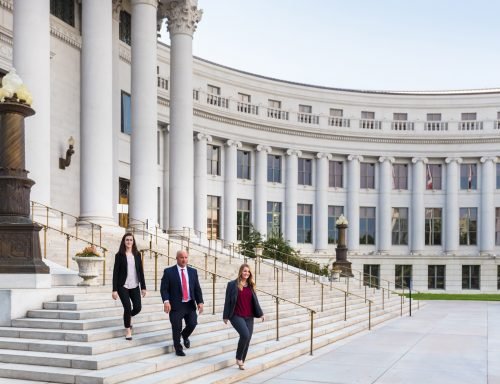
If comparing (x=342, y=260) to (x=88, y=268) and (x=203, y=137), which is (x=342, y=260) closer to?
(x=203, y=137)

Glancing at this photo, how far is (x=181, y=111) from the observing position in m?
33.0

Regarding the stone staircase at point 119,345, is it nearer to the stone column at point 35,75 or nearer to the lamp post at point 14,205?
the lamp post at point 14,205

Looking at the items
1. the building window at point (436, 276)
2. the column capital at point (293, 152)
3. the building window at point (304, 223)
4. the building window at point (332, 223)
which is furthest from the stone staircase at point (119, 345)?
the building window at point (436, 276)

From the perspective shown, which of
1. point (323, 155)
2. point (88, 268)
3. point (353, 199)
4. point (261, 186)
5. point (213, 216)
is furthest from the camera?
point (353, 199)

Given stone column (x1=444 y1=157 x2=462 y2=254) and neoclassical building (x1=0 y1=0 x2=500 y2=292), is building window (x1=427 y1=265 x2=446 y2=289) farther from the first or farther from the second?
stone column (x1=444 y1=157 x2=462 y2=254)

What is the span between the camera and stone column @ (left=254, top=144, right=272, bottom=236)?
171 ft

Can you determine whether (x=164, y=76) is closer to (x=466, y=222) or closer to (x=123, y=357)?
(x=466, y=222)

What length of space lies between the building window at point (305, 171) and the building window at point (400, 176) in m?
7.98

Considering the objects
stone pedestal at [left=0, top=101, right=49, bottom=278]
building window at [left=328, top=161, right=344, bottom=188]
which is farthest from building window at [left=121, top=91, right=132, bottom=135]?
building window at [left=328, top=161, right=344, bottom=188]

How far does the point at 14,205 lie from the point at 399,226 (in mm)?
48729

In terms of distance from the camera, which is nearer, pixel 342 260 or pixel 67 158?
pixel 67 158

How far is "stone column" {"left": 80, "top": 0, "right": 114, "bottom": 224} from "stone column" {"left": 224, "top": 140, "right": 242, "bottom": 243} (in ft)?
78.6

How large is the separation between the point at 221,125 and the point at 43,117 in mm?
27357

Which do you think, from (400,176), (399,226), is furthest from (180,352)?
(400,176)
